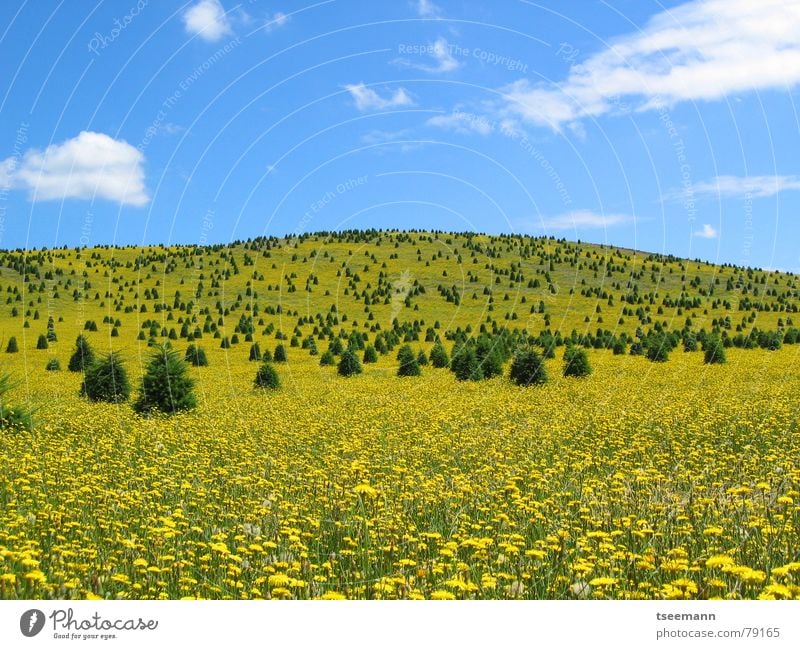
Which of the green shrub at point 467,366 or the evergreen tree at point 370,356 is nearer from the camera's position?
the green shrub at point 467,366

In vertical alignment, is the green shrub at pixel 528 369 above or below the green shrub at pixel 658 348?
below

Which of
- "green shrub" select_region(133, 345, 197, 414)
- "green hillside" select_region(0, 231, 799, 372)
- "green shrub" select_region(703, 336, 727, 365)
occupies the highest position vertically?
"green hillside" select_region(0, 231, 799, 372)

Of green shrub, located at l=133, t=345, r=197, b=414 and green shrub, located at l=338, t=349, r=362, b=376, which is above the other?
green shrub, located at l=338, t=349, r=362, b=376

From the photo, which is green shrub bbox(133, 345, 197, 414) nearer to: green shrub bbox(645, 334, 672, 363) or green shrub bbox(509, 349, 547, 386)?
green shrub bbox(509, 349, 547, 386)

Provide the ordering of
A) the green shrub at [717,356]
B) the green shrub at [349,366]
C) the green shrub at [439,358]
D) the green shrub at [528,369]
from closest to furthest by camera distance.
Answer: the green shrub at [528,369] < the green shrub at [717,356] < the green shrub at [349,366] < the green shrub at [439,358]

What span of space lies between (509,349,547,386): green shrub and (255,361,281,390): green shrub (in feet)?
40.9

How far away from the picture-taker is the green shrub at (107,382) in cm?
2808

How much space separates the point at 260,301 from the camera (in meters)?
75.6

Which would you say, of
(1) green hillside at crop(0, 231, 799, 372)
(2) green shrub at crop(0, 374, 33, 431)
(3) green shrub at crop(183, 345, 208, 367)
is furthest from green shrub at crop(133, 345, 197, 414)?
(1) green hillside at crop(0, 231, 799, 372)

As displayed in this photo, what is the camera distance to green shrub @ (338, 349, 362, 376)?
40.4m

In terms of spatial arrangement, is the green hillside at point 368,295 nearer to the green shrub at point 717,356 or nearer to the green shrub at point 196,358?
the green shrub at point 196,358

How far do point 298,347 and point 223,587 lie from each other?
4709 centimetres

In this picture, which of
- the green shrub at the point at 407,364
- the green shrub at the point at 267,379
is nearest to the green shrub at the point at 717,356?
the green shrub at the point at 407,364

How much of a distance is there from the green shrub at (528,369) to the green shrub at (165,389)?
56.2 feet
